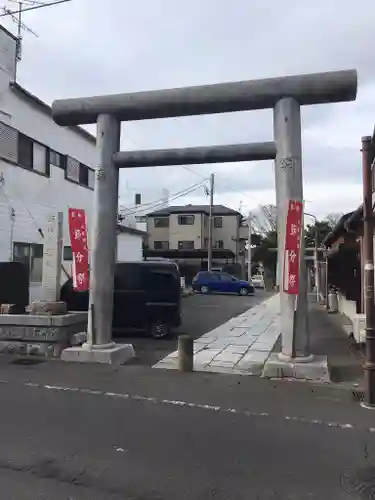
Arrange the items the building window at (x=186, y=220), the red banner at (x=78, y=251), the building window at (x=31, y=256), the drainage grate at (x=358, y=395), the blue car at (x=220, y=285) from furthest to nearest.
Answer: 1. the building window at (x=186, y=220)
2. the blue car at (x=220, y=285)
3. the building window at (x=31, y=256)
4. the red banner at (x=78, y=251)
5. the drainage grate at (x=358, y=395)

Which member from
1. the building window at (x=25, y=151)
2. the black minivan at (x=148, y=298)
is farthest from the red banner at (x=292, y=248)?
the building window at (x=25, y=151)

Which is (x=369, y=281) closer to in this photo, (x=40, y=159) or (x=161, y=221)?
(x=40, y=159)

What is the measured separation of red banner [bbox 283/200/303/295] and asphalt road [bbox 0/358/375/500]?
1746mm

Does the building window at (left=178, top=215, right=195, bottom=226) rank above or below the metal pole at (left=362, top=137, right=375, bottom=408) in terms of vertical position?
above

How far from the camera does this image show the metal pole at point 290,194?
27.7 ft

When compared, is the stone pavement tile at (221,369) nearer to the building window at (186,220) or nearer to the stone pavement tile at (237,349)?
the stone pavement tile at (237,349)

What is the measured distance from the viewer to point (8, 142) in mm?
15930

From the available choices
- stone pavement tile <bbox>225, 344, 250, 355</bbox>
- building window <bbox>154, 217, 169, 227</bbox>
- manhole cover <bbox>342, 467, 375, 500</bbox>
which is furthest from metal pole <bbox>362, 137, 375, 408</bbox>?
building window <bbox>154, 217, 169, 227</bbox>

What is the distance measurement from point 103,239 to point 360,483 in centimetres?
689

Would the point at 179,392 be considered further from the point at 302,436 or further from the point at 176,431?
the point at 302,436

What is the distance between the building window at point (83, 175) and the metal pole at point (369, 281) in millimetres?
16514

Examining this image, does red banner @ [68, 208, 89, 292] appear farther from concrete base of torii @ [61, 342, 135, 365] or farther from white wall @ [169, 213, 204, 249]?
white wall @ [169, 213, 204, 249]

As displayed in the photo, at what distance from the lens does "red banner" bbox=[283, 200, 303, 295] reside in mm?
8344

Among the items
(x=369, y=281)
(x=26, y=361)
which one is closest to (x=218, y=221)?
(x=26, y=361)
